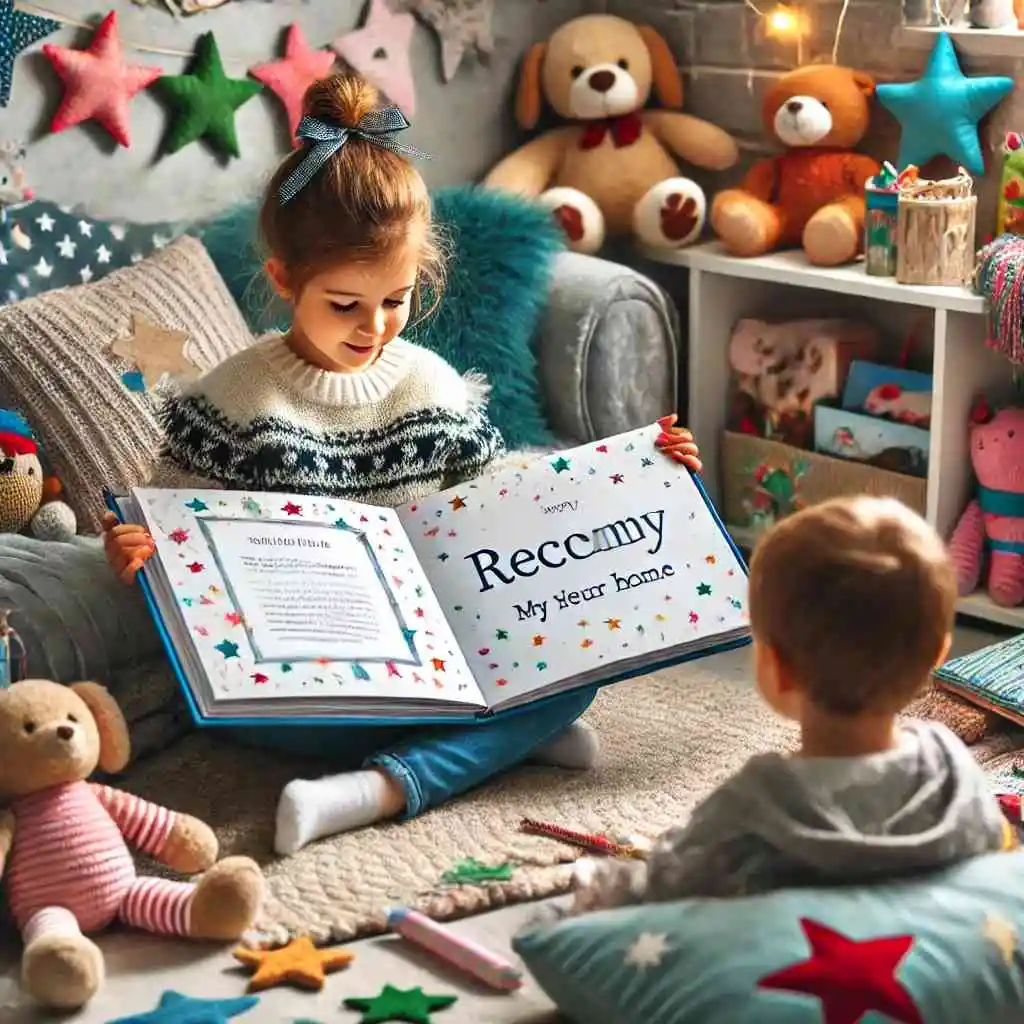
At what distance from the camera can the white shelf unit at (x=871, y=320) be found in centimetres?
257

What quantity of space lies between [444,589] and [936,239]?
1024 mm

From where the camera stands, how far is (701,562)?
2055mm

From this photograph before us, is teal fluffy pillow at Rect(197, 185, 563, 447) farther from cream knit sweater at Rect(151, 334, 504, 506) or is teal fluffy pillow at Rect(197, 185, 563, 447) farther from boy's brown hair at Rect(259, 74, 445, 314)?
boy's brown hair at Rect(259, 74, 445, 314)

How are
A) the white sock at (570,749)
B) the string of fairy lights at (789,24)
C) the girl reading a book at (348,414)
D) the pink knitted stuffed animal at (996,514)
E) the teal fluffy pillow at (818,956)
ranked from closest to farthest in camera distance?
the teal fluffy pillow at (818,956)
the girl reading a book at (348,414)
the white sock at (570,749)
the pink knitted stuffed animal at (996,514)
the string of fairy lights at (789,24)

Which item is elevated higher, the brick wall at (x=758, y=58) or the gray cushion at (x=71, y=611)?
the brick wall at (x=758, y=58)

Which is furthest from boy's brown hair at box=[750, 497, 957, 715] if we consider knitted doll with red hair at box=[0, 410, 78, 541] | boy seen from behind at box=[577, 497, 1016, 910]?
knitted doll with red hair at box=[0, 410, 78, 541]

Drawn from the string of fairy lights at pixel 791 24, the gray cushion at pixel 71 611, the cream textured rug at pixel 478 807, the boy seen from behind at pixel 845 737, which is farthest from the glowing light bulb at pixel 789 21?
the boy seen from behind at pixel 845 737

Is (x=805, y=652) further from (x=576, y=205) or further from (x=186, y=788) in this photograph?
(x=576, y=205)

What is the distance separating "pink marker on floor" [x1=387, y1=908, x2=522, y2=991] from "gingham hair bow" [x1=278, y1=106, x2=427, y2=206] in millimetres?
806

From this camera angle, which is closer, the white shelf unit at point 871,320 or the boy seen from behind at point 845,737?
the boy seen from behind at point 845,737

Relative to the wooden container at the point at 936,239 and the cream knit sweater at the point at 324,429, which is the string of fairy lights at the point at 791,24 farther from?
the cream knit sweater at the point at 324,429

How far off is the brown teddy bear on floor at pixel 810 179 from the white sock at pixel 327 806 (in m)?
1.26

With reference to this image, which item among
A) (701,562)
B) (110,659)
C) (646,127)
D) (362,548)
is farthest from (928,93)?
(110,659)

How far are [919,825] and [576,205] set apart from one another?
1668 millimetres
